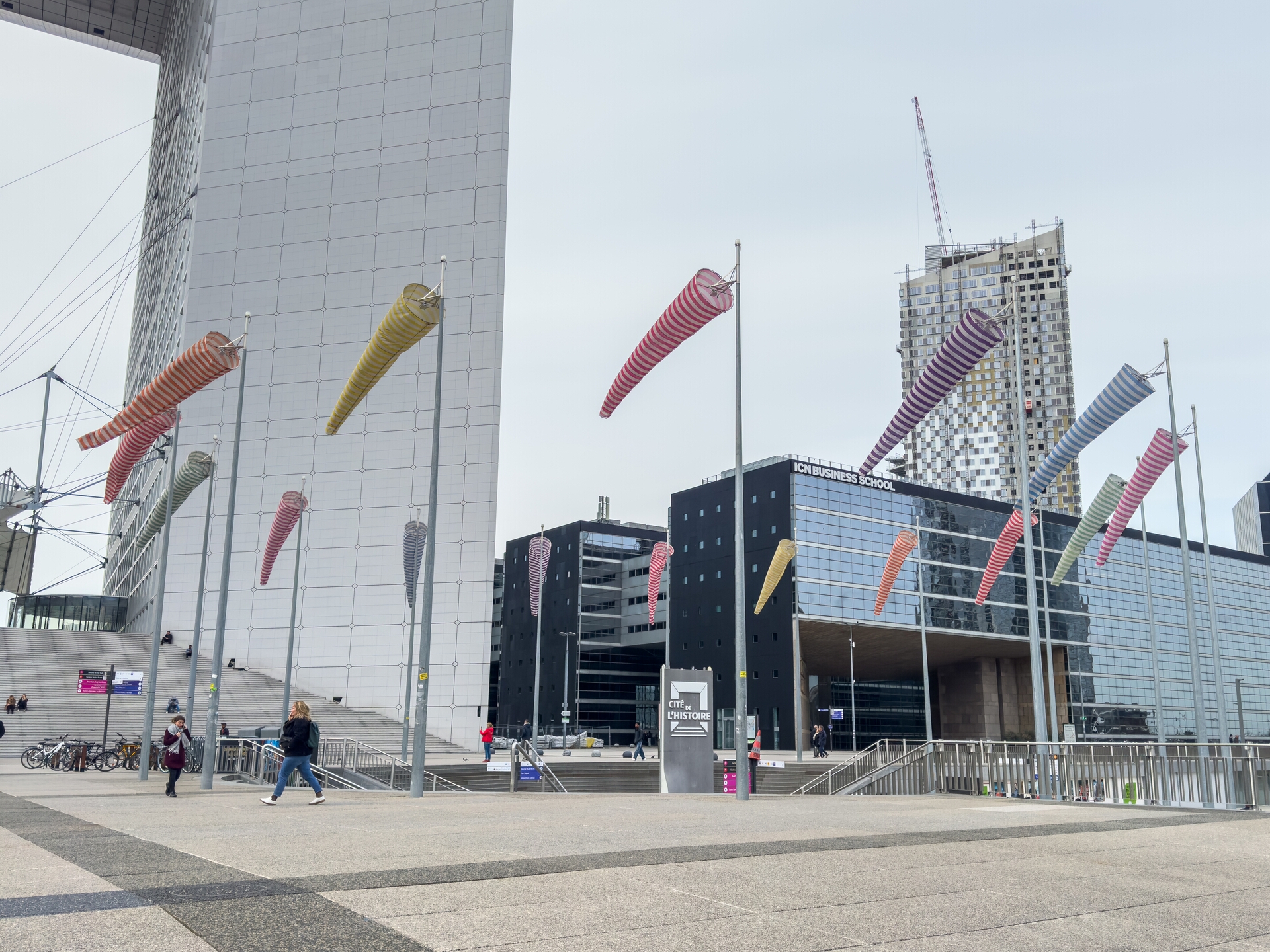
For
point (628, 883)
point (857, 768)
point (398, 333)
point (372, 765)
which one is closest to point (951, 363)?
point (398, 333)

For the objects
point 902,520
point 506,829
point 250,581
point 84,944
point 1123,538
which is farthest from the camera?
point 1123,538

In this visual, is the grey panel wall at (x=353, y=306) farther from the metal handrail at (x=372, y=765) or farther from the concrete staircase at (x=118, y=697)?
the metal handrail at (x=372, y=765)

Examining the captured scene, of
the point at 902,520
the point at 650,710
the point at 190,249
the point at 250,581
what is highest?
the point at 190,249

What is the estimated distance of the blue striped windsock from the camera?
26.6m

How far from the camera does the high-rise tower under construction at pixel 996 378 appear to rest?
168 m

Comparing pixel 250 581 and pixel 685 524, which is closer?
→ pixel 250 581

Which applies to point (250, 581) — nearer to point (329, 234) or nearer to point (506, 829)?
point (329, 234)

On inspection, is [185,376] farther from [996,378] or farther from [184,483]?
[996,378]

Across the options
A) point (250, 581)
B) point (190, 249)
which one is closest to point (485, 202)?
point (190, 249)

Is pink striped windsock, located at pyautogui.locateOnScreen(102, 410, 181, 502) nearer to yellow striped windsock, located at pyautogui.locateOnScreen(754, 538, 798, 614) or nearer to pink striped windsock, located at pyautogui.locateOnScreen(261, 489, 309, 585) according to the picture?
pink striped windsock, located at pyautogui.locateOnScreen(261, 489, 309, 585)

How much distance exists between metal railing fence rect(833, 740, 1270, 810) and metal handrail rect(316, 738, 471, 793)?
57.6 ft

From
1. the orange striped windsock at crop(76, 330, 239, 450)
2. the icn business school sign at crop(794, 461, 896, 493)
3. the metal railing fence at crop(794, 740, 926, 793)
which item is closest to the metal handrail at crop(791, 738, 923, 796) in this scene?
the metal railing fence at crop(794, 740, 926, 793)

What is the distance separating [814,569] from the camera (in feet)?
268

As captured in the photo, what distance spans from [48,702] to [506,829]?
4905 centimetres
